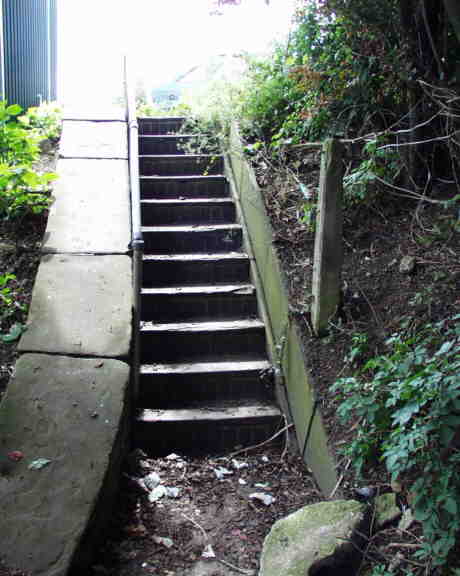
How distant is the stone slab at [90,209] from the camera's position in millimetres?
4414

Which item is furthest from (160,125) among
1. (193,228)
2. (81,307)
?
(81,307)

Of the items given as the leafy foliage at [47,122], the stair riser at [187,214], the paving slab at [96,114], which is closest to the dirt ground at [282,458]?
the stair riser at [187,214]

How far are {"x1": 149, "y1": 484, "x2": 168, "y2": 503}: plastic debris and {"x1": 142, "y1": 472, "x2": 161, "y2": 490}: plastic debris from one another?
0.04 m

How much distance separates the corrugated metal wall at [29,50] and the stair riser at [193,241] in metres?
3.93

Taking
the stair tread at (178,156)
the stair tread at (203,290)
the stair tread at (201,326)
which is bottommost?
the stair tread at (201,326)

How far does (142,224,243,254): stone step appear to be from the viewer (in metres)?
5.16

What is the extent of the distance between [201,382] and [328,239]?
1549 mm

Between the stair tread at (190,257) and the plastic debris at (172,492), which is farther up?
the stair tread at (190,257)

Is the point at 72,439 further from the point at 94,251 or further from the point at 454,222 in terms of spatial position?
the point at 454,222

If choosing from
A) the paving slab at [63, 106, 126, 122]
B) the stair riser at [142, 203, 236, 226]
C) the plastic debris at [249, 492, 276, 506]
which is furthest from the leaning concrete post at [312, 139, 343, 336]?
the paving slab at [63, 106, 126, 122]

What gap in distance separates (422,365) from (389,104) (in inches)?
106

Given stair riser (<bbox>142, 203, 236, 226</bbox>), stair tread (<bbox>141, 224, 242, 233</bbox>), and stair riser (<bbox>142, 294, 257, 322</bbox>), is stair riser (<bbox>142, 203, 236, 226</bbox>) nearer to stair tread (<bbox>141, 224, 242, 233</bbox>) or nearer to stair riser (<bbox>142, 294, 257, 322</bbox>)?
stair tread (<bbox>141, 224, 242, 233</bbox>)

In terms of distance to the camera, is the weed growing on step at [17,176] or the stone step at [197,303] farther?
the stone step at [197,303]

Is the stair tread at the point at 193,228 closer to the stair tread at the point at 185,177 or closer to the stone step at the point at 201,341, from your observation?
the stair tread at the point at 185,177
